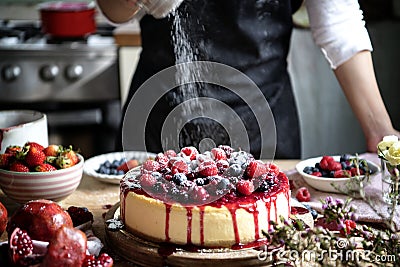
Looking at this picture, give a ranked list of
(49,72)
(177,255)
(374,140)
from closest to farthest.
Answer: (177,255) → (374,140) → (49,72)

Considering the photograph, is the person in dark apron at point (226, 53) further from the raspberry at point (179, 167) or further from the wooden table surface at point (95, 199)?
the raspberry at point (179, 167)

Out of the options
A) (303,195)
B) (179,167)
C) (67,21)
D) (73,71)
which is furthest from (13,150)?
(67,21)

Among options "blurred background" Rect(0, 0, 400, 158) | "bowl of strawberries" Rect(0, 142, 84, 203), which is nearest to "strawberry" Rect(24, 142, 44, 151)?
"bowl of strawberries" Rect(0, 142, 84, 203)

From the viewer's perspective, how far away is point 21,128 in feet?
5.84

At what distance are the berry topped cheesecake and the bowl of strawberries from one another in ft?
0.67

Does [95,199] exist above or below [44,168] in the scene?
below

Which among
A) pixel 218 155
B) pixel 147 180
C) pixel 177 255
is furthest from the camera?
pixel 218 155

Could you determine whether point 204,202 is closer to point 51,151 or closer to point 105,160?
point 51,151

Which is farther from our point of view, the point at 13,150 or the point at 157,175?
the point at 13,150

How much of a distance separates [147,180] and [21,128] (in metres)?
0.47

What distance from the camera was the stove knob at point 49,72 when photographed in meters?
3.17

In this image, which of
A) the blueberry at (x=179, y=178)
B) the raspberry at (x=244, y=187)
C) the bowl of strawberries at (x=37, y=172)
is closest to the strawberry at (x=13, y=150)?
the bowl of strawberries at (x=37, y=172)

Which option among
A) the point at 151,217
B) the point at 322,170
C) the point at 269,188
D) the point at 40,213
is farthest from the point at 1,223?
the point at 322,170

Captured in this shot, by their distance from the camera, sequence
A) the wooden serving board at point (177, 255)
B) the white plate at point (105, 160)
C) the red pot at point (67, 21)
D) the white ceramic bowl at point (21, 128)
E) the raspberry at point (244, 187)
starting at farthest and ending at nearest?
the red pot at point (67, 21)
the white plate at point (105, 160)
the white ceramic bowl at point (21, 128)
the raspberry at point (244, 187)
the wooden serving board at point (177, 255)
